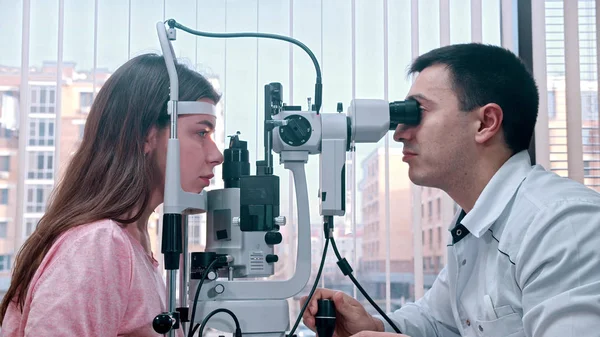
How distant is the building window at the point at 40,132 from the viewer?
6.59 ft

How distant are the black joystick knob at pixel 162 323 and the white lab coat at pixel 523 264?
667 mm

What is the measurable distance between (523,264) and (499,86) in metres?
0.50

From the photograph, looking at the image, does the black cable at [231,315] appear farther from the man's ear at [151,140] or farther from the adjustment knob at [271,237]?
the man's ear at [151,140]

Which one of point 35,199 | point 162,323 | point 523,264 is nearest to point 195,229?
point 35,199

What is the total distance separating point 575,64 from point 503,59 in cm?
79

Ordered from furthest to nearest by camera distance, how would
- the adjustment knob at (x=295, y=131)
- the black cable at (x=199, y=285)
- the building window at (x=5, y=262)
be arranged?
the building window at (x=5, y=262) < the adjustment knob at (x=295, y=131) < the black cable at (x=199, y=285)

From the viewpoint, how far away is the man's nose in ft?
5.01

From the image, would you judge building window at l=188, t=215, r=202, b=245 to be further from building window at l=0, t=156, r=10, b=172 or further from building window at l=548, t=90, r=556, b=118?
building window at l=548, t=90, r=556, b=118

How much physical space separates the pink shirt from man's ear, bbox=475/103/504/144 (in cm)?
86

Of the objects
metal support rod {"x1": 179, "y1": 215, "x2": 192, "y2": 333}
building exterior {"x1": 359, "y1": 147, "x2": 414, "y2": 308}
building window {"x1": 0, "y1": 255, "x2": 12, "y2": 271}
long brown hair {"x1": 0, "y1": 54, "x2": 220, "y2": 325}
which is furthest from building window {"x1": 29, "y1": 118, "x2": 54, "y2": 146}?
building exterior {"x1": 359, "y1": 147, "x2": 414, "y2": 308}

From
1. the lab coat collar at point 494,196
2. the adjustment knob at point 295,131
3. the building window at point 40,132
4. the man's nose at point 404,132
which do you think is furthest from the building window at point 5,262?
the lab coat collar at point 494,196

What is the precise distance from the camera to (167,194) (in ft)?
3.74

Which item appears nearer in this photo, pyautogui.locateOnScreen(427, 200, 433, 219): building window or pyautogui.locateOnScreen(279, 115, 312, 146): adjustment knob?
pyautogui.locateOnScreen(279, 115, 312, 146): adjustment knob

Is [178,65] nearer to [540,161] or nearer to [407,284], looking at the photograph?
[407,284]
